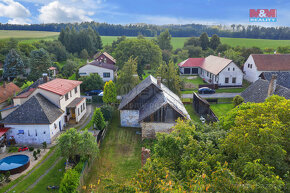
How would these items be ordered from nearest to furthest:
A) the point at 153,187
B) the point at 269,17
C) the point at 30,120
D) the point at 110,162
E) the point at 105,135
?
the point at 153,187
the point at 110,162
the point at 30,120
the point at 105,135
the point at 269,17

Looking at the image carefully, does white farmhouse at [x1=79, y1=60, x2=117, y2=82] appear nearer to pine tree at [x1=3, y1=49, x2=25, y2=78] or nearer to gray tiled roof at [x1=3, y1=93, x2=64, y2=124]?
pine tree at [x1=3, y1=49, x2=25, y2=78]

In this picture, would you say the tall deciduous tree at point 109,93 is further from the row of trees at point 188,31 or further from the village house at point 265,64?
the row of trees at point 188,31

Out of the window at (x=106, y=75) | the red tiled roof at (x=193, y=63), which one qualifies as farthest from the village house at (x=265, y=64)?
the window at (x=106, y=75)

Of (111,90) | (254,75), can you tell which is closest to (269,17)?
(254,75)

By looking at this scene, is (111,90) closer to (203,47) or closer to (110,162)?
(110,162)

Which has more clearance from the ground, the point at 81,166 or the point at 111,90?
the point at 111,90

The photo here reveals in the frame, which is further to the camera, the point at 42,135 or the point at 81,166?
the point at 42,135

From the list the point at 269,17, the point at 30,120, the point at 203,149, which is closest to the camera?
the point at 203,149

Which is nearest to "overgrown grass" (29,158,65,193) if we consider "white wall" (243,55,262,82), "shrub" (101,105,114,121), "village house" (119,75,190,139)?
"village house" (119,75,190,139)
